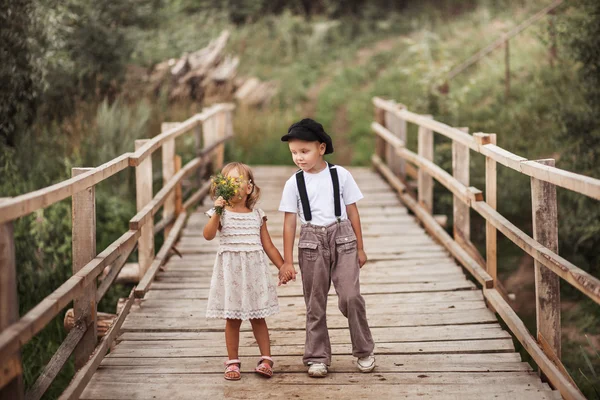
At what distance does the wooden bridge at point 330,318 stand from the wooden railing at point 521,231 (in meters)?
0.01

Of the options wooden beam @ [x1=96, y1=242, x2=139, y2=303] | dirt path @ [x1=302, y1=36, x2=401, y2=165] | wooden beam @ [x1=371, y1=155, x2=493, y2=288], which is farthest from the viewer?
dirt path @ [x1=302, y1=36, x2=401, y2=165]

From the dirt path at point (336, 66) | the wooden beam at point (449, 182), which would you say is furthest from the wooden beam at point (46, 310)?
the dirt path at point (336, 66)

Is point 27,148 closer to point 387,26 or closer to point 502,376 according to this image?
point 502,376

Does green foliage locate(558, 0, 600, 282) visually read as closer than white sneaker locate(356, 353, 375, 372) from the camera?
No

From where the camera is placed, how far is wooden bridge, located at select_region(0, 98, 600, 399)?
420 cm

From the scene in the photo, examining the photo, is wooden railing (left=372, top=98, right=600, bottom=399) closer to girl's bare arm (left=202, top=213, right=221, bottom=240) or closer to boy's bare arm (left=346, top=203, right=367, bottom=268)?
boy's bare arm (left=346, top=203, right=367, bottom=268)

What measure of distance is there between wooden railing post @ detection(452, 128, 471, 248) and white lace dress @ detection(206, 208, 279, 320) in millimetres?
2844

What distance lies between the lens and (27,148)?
9695mm

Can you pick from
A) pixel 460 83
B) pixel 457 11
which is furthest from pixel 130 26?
pixel 457 11

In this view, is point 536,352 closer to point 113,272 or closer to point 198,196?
point 113,272

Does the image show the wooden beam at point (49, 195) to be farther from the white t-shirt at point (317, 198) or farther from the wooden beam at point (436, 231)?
the wooden beam at point (436, 231)

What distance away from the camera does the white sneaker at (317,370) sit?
470 cm

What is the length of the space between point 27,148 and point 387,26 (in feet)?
51.7

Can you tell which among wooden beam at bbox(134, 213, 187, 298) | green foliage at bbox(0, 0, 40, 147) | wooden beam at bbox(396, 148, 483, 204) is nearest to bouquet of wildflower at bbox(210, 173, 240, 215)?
wooden beam at bbox(134, 213, 187, 298)
